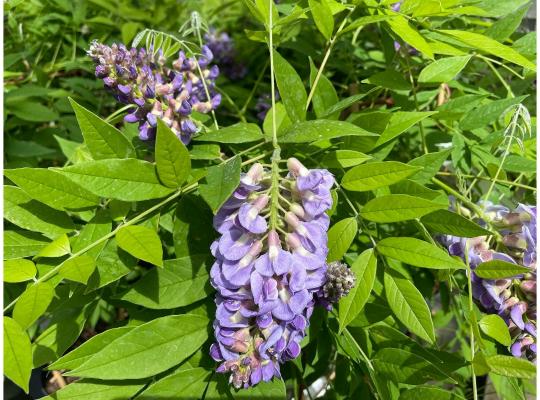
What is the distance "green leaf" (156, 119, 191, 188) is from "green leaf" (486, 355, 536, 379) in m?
0.49

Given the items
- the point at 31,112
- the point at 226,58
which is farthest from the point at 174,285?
the point at 226,58

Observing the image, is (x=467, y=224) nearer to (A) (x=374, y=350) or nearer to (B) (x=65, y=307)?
(A) (x=374, y=350)

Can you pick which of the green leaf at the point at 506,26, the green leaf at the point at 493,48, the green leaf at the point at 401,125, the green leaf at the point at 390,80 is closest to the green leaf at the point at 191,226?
the green leaf at the point at 401,125

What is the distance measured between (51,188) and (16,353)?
231 mm

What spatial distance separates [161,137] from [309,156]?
0.94 feet

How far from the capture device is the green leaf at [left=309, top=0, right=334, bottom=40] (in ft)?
2.81

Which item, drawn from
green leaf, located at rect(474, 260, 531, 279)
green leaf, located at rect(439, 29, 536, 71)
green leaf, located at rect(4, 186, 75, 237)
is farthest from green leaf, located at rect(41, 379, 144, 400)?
green leaf, located at rect(439, 29, 536, 71)

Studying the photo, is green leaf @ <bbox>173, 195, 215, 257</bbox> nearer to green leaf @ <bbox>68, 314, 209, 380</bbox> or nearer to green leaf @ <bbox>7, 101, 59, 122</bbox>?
green leaf @ <bbox>68, 314, 209, 380</bbox>

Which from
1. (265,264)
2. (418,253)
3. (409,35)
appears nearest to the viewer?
(265,264)

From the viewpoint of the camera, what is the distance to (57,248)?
0.75 metres

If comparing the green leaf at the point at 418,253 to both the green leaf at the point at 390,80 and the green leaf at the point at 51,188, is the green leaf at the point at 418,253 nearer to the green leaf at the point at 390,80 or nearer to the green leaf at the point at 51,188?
the green leaf at the point at 390,80

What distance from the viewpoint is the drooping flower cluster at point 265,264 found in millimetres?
668

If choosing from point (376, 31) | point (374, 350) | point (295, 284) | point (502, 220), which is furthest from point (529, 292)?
point (376, 31)

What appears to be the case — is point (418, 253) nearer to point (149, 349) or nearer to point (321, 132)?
point (321, 132)
